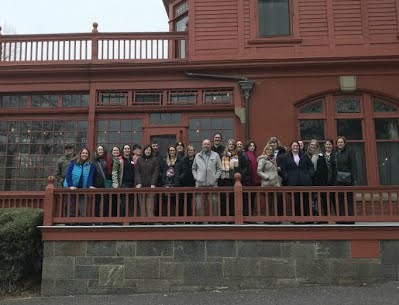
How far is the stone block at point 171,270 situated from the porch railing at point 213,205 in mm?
751

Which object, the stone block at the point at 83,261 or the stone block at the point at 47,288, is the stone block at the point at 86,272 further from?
the stone block at the point at 47,288

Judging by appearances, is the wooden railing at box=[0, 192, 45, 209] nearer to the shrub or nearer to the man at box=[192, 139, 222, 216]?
the shrub

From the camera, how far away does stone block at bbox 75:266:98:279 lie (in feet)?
25.9

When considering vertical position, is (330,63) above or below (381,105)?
above

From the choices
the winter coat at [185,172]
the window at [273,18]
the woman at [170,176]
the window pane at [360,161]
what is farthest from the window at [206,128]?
the window pane at [360,161]

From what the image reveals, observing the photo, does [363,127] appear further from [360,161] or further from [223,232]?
[223,232]

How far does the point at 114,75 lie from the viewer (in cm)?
1167

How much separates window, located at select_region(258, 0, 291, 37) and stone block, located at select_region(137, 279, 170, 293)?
705 cm

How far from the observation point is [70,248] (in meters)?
8.00

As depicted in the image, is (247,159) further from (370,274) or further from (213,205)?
(370,274)

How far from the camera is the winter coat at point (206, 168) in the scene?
27.0 ft

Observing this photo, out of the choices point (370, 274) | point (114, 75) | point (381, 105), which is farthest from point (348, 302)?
point (114, 75)

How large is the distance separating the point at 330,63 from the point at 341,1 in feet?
5.99

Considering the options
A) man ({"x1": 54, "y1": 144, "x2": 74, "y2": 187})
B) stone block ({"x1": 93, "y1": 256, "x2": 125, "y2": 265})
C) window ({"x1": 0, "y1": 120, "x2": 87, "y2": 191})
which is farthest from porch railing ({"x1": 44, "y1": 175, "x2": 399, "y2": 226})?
window ({"x1": 0, "y1": 120, "x2": 87, "y2": 191})
